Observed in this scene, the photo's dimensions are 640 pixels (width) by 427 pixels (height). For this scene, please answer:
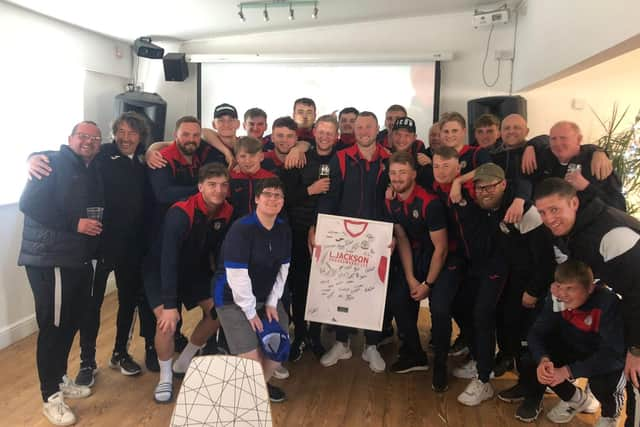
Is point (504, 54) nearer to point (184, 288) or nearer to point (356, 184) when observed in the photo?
point (356, 184)

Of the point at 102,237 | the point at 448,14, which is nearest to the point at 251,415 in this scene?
the point at 102,237

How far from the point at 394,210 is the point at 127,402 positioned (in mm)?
1930

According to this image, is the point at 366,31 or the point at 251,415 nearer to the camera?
the point at 251,415

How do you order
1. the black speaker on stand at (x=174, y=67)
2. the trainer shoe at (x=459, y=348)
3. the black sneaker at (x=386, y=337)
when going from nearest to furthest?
the trainer shoe at (x=459, y=348) < the black sneaker at (x=386, y=337) < the black speaker on stand at (x=174, y=67)

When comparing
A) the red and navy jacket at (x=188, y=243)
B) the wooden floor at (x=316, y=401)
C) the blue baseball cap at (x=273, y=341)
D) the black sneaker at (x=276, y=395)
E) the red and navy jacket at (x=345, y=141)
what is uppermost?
the red and navy jacket at (x=345, y=141)

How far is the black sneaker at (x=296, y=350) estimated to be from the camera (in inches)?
127

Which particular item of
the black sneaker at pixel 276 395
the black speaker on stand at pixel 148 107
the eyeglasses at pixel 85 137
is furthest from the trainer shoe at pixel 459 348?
the black speaker on stand at pixel 148 107

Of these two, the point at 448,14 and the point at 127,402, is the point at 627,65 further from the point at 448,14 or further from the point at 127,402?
the point at 127,402

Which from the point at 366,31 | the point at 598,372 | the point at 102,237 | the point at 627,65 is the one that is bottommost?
the point at 598,372

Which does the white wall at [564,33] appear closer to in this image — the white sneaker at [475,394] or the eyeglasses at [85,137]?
the white sneaker at [475,394]

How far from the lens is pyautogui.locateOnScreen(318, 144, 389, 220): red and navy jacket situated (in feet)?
9.51

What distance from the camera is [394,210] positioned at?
2865mm

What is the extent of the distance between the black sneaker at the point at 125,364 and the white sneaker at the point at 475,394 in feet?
6.66

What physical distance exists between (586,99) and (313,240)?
3.31 metres
